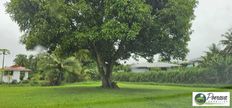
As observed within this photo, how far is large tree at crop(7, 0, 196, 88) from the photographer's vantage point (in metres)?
6.14

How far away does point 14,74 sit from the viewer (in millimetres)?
3293

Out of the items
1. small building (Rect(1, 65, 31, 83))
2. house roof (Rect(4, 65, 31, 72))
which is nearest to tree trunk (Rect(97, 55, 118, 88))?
small building (Rect(1, 65, 31, 83))

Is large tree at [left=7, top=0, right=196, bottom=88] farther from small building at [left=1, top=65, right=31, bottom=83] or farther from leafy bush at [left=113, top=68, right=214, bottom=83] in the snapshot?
small building at [left=1, top=65, right=31, bottom=83]

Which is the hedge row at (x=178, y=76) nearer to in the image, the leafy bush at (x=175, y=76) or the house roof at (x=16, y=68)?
the leafy bush at (x=175, y=76)

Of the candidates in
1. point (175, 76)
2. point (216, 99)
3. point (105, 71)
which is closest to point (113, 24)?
point (175, 76)

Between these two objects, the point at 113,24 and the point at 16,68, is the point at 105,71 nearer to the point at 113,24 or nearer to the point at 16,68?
the point at 113,24

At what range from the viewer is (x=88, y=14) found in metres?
6.50

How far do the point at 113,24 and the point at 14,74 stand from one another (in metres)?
3.05

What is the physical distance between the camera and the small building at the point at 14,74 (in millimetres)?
3102

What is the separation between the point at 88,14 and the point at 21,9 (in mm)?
1211

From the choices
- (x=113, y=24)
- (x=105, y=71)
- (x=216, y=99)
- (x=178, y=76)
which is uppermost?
(x=113, y=24)

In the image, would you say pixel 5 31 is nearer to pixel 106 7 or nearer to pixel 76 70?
pixel 106 7

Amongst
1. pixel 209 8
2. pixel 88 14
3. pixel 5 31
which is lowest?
pixel 5 31

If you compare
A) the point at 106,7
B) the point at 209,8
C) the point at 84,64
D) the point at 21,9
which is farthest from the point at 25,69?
the point at 84,64
